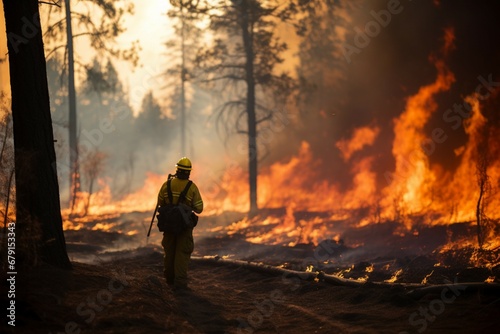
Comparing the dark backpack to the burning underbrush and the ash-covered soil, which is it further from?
the burning underbrush

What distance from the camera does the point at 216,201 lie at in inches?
1173

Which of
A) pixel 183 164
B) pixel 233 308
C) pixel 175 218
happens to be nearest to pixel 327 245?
pixel 183 164

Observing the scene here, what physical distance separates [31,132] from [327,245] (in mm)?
9075

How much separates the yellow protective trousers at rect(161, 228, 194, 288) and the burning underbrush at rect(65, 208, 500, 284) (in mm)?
2751

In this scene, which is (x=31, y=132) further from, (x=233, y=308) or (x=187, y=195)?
(x=233, y=308)

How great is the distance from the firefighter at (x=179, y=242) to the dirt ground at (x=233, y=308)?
389 mm

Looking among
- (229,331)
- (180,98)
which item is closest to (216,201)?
(180,98)

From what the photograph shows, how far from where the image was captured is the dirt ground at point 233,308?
603 cm

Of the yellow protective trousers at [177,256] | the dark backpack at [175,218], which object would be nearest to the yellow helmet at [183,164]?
the dark backpack at [175,218]

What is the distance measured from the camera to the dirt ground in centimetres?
603

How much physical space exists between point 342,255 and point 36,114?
350 inches

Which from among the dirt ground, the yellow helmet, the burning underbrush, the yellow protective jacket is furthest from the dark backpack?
the burning underbrush

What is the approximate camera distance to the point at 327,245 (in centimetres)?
1447

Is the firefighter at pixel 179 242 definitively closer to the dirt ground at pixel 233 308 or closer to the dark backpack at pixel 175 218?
the dark backpack at pixel 175 218
